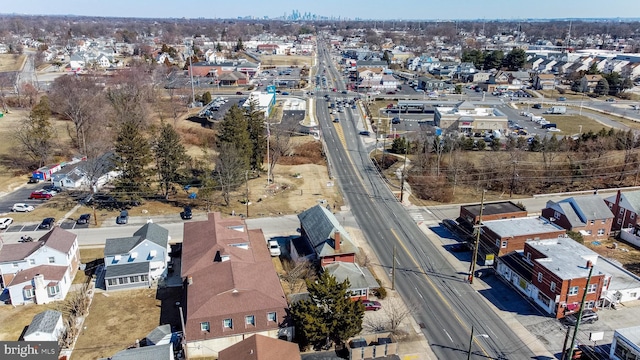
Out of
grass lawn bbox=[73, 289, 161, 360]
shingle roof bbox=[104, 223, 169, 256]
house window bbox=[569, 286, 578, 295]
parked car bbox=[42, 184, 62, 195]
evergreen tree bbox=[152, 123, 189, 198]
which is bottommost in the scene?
grass lawn bbox=[73, 289, 161, 360]

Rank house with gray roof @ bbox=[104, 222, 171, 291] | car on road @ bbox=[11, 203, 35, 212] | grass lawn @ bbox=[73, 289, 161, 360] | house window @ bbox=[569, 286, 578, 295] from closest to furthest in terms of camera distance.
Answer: grass lawn @ bbox=[73, 289, 161, 360]
house window @ bbox=[569, 286, 578, 295]
house with gray roof @ bbox=[104, 222, 171, 291]
car on road @ bbox=[11, 203, 35, 212]

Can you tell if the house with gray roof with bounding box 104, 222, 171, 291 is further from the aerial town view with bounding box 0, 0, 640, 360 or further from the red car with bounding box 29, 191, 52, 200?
the red car with bounding box 29, 191, 52, 200

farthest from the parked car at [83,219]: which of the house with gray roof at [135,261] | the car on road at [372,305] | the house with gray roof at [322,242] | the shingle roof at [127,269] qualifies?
the car on road at [372,305]

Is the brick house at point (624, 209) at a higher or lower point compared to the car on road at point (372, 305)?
higher

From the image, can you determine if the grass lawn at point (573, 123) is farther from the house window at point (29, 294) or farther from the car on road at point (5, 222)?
the car on road at point (5, 222)

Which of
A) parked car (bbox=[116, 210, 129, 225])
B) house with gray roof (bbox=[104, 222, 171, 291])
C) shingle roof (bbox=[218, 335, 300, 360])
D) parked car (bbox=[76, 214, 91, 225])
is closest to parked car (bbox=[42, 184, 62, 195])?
parked car (bbox=[76, 214, 91, 225])

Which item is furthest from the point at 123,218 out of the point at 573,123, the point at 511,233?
the point at 573,123

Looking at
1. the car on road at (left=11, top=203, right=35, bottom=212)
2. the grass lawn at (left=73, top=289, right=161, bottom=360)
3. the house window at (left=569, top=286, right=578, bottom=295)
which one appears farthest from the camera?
the car on road at (left=11, top=203, right=35, bottom=212)
